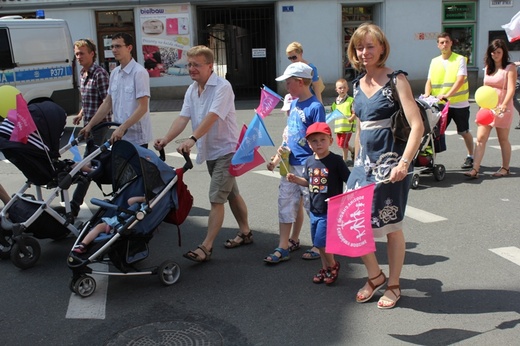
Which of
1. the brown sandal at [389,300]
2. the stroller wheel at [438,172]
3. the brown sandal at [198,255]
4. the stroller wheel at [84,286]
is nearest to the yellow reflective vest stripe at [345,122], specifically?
the stroller wheel at [438,172]

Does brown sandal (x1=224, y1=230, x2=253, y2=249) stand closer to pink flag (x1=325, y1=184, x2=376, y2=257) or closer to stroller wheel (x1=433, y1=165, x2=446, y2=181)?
pink flag (x1=325, y1=184, x2=376, y2=257)

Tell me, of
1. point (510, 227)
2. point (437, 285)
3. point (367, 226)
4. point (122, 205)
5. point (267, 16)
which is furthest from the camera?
point (267, 16)

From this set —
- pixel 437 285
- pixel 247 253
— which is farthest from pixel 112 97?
pixel 437 285

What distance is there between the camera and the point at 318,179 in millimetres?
4699

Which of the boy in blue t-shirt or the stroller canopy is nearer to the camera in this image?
the boy in blue t-shirt

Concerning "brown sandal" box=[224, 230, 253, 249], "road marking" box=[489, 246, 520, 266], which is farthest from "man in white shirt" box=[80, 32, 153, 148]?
"road marking" box=[489, 246, 520, 266]

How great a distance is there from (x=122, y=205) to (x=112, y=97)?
1.49m

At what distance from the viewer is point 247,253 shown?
572 cm

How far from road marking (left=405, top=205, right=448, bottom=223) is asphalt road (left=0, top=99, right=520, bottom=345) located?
3 centimetres

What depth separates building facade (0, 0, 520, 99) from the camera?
19.9m

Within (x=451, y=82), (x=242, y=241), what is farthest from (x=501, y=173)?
(x=242, y=241)

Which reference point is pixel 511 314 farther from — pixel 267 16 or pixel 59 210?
pixel 267 16

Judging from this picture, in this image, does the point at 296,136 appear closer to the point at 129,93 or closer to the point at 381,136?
the point at 381,136

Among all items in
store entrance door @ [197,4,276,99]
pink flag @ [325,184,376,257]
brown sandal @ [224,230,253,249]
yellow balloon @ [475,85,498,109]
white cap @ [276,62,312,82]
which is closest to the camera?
pink flag @ [325,184,376,257]
